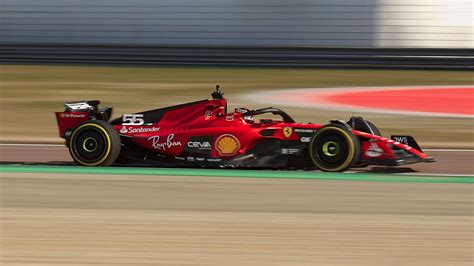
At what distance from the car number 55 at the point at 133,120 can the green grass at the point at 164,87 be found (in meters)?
3.51

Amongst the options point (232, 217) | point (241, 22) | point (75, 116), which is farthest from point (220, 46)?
point (232, 217)

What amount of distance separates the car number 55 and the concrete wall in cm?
1434

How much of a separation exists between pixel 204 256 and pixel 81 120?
16.0 ft

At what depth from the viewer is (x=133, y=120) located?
9.80m

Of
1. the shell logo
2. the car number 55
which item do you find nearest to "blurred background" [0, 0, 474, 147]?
the car number 55

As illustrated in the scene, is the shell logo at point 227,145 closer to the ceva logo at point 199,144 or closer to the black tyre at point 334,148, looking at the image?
the ceva logo at point 199,144

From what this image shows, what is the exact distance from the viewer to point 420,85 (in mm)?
20266

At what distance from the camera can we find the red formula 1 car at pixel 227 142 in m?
9.17

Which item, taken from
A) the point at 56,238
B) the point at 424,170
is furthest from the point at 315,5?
the point at 56,238

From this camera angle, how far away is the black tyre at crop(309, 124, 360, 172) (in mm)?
9055

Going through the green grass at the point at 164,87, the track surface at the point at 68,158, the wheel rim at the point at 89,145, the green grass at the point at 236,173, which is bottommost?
the green grass at the point at 236,173

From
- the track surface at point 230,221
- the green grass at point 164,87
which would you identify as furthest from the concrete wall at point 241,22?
the track surface at point 230,221

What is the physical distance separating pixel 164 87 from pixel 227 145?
1041cm

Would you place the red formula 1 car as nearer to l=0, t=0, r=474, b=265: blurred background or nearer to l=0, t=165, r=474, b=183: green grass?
l=0, t=165, r=474, b=183: green grass
